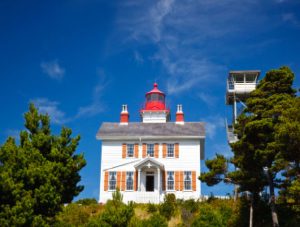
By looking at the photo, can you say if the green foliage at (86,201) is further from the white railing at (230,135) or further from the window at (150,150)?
the white railing at (230,135)

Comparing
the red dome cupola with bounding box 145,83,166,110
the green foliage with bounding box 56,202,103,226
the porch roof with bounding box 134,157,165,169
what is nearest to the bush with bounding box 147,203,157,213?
the green foliage with bounding box 56,202,103,226

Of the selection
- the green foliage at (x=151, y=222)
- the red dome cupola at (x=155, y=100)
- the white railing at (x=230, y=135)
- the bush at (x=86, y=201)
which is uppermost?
the red dome cupola at (x=155, y=100)

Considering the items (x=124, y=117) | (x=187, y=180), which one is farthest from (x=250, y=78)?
(x=124, y=117)

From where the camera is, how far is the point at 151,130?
123 ft

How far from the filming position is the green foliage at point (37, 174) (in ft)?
63.9

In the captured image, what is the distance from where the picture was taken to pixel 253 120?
22766 millimetres

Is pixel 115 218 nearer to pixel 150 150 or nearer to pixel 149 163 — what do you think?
pixel 149 163

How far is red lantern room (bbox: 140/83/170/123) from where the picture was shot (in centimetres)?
4241

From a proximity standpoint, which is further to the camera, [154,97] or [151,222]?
[154,97]

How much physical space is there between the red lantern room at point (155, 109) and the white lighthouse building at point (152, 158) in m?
4.54

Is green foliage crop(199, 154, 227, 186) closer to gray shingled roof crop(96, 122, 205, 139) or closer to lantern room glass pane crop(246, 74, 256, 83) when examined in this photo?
gray shingled roof crop(96, 122, 205, 139)

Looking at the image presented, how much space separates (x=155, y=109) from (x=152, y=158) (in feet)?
27.4

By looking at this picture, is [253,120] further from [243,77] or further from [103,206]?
[243,77]

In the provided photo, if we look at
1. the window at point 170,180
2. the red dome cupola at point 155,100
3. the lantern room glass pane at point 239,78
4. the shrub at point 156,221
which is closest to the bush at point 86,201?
the shrub at point 156,221
